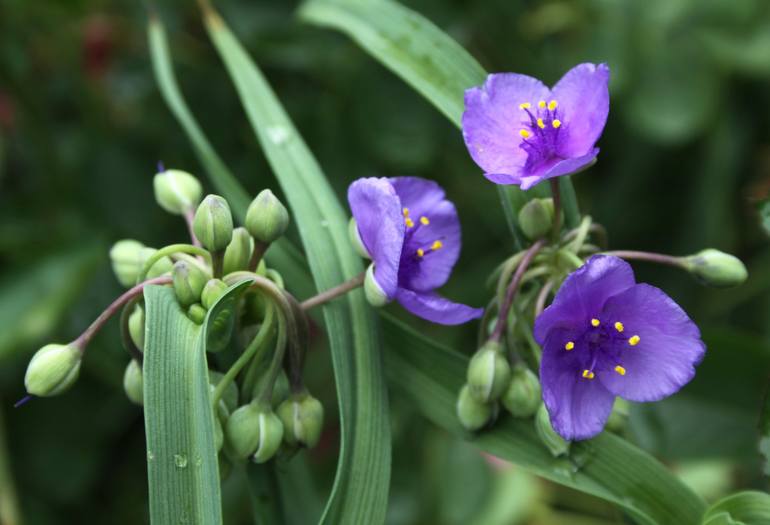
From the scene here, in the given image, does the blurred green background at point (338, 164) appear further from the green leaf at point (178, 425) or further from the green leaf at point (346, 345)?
the green leaf at point (178, 425)

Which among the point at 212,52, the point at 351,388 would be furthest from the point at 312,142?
the point at 351,388

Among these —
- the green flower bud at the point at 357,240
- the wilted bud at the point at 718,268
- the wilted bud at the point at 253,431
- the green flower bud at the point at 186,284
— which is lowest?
the wilted bud at the point at 718,268

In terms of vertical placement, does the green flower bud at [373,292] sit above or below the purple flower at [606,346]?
above

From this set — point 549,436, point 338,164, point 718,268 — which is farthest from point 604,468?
point 338,164

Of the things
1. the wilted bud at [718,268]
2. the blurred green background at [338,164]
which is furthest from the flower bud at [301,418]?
the blurred green background at [338,164]

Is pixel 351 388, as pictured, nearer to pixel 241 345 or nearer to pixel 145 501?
pixel 241 345

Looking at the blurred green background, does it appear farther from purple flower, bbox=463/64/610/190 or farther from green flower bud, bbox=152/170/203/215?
purple flower, bbox=463/64/610/190
